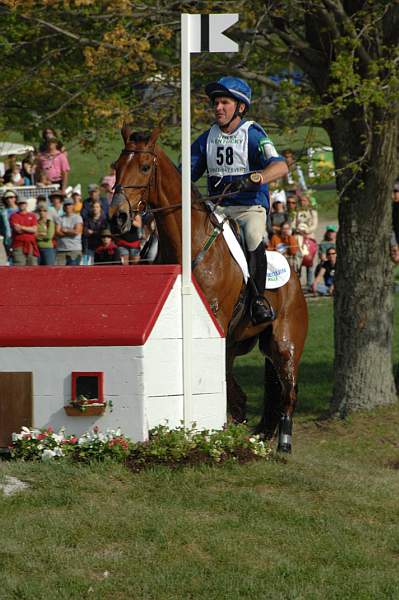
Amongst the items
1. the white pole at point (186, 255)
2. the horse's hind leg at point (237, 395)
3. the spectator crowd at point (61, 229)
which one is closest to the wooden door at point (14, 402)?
the white pole at point (186, 255)

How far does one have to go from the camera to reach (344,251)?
1514 centimetres

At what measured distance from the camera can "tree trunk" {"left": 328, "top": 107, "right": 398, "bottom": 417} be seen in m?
14.8

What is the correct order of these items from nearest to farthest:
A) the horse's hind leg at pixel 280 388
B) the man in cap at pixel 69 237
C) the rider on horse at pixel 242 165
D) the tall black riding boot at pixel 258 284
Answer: the rider on horse at pixel 242 165
the tall black riding boot at pixel 258 284
the horse's hind leg at pixel 280 388
the man in cap at pixel 69 237

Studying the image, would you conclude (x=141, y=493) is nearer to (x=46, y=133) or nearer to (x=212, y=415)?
(x=212, y=415)

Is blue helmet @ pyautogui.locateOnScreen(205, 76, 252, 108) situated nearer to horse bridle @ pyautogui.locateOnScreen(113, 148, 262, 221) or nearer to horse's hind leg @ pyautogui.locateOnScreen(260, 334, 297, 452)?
horse bridle @ pyautogui.locateOnScreen(113, 148, 262, 221)

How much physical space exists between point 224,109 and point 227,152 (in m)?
0.35

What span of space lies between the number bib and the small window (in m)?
2.39

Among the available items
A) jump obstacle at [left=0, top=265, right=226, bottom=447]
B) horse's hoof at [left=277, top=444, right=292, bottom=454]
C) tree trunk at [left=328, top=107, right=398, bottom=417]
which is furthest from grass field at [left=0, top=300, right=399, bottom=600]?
tree trunk at [left=328, top=107, right=398, bottom=417]

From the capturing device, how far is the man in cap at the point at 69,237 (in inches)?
819

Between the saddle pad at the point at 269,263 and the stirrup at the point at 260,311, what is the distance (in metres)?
A: 0.26

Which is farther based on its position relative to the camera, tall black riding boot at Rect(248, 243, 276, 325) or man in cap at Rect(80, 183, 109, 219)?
man in cap at Rect(80, 183, 109, 219)

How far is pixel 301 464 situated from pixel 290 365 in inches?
90.9

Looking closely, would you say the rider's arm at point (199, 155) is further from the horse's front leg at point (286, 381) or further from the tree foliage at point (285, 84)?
the tree foliage at point (285, 84)

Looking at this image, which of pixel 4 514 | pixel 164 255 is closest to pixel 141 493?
pixel 4 514
